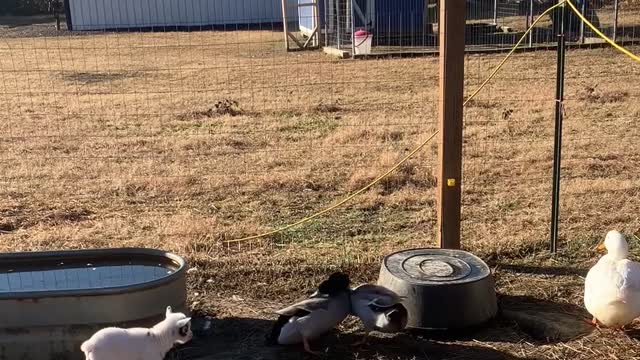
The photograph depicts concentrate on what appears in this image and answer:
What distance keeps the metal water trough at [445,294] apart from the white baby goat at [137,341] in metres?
1.20

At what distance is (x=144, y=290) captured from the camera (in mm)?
3582

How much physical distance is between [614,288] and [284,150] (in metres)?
4.91

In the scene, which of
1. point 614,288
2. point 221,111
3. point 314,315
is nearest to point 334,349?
point 314,315

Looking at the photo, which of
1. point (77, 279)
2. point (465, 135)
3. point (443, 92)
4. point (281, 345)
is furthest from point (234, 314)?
point (465, 135)

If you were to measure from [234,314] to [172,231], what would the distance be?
55.6 inches

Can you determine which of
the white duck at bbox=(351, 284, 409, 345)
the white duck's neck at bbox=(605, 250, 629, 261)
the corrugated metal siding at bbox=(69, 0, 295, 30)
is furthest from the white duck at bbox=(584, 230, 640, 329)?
the corrugated metal siding at bbox=(69, 0, 295, 30)

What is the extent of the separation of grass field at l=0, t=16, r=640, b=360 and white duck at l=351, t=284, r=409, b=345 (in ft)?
0.53

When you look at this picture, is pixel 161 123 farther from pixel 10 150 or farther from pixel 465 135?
pixel 465 135

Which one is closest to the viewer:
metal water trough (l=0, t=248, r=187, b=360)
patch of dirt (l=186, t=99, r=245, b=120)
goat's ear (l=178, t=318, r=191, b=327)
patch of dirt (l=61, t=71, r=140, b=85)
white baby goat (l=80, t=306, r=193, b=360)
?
white baby goat (l=80, t=306, r=193, b=360)

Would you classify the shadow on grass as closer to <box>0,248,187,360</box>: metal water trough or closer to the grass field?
the grass field

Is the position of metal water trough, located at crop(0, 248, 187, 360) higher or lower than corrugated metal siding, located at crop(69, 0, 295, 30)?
lower

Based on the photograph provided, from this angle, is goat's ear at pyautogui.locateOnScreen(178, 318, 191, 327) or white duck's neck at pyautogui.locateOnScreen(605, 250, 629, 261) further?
white duck's neck at pyautogui.locateOnScreen(605, 250, 629, 261)

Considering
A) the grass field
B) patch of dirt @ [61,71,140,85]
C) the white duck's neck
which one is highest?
patch of dirt @ [61,71,140,85]

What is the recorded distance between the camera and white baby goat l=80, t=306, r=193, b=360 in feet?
10.2
